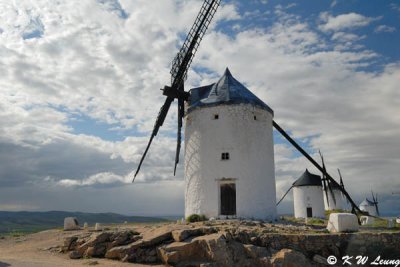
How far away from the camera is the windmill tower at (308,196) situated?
4294cm

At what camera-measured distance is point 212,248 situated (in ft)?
43.4

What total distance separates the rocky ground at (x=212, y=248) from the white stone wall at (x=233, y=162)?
19.9 ft

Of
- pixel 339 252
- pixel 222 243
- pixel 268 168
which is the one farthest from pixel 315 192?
pixel 222 243

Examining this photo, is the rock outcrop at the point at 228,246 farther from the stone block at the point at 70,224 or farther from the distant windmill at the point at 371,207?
the distant windmill at the point at 371,207

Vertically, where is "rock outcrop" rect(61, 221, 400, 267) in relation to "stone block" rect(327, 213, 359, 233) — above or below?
below

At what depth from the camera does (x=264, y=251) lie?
45.1ft

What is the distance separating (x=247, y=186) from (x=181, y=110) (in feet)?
24.8

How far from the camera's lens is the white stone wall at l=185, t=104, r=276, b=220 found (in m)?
21.3

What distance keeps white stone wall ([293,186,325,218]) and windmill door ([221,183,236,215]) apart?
2463 centimetres

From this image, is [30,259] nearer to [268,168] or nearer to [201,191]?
[201,191]
